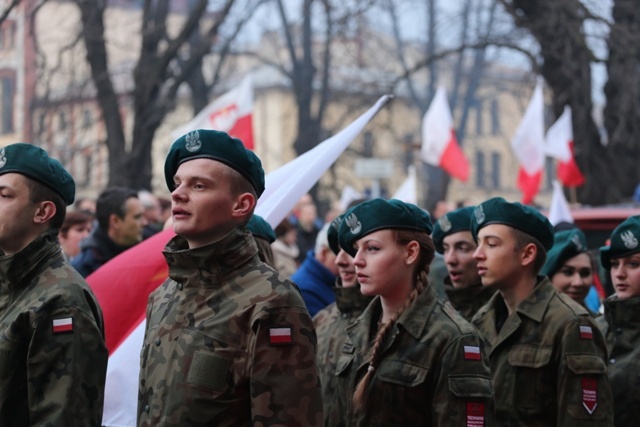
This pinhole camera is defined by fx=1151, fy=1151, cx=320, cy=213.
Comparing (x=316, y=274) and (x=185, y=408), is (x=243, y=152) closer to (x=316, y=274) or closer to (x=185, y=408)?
(x=185, y=408)

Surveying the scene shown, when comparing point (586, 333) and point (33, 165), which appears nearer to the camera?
point (33, 165)

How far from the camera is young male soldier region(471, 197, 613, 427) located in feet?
16.2

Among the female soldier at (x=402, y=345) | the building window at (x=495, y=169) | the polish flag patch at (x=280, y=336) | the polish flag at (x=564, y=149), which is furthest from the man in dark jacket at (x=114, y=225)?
the building window at (x=495, y=169)

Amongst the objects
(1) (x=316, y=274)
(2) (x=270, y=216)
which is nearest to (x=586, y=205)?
(1) (x=316, y=274)

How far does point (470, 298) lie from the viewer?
6281mm

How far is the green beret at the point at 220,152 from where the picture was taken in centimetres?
395

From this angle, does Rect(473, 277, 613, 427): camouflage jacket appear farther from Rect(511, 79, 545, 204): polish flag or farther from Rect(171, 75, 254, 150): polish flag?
Rect(511, 79, 545, 204): polish flag

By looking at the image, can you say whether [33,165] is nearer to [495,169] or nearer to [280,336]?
[280,336]

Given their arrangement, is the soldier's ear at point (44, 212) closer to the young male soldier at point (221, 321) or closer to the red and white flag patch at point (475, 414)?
the young male soldier at point (221, 321)

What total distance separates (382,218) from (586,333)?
3.58ft

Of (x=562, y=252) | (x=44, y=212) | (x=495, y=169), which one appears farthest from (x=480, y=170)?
(x=44, y=212)

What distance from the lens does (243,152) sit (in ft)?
13.1

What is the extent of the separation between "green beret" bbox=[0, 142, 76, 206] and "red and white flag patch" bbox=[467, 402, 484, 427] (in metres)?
1.77

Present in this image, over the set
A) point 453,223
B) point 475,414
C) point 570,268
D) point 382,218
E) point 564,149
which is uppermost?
point 564,149
